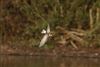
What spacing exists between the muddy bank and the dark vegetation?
21 cm

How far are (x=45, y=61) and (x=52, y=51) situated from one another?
1040 mm

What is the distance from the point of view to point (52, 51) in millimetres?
11383

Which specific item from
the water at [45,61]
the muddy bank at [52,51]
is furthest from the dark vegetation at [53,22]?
the water at [45,61]

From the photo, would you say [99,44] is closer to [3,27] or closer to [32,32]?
[32,32]

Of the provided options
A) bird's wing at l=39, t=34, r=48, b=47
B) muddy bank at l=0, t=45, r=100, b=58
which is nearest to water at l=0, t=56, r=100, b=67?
muddy bank at l=0, t=45, r=100, b=58

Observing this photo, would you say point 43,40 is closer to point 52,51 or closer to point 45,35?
point 45,35

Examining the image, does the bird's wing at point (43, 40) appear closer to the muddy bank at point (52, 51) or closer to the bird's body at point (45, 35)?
the bird's body at point (45, 35)

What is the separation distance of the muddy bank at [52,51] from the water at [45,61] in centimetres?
32

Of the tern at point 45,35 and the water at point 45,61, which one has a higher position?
the tern at point 45,35

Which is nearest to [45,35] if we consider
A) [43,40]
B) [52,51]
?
[43,40]

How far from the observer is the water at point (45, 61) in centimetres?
1001

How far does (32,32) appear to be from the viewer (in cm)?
1211

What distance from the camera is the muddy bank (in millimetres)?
11141

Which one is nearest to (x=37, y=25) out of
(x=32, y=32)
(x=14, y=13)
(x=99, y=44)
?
(x=32, y=32)
